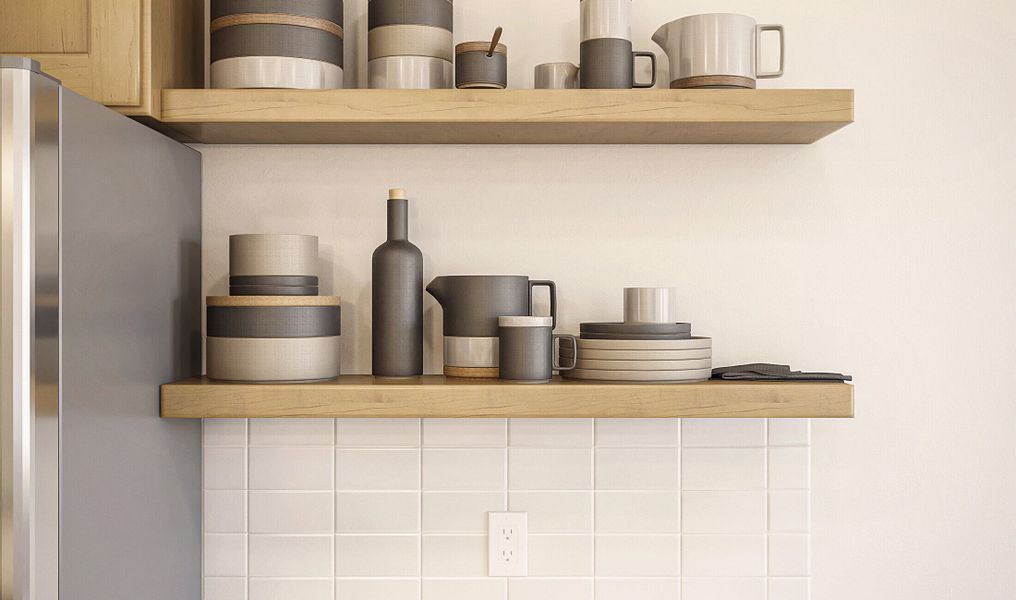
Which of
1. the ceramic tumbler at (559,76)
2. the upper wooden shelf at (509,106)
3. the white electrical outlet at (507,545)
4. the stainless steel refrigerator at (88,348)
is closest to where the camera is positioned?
the stainless steel refrigerator at (88,348)

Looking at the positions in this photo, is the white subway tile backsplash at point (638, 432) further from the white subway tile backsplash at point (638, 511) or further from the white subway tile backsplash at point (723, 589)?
the white subway tile backsplash at point (723, 589)

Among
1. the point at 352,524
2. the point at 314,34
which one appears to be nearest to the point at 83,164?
the point at 314,34

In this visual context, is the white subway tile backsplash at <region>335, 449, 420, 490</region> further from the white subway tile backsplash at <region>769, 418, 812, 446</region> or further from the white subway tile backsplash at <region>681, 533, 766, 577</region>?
the white subway tile backsplash at <region>769, 418, 812, 446</region>

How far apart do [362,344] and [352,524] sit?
0.31 metres

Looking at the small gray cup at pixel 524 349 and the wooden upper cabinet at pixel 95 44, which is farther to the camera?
the small gray cup at pixel 524 349

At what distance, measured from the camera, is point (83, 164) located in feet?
3.29

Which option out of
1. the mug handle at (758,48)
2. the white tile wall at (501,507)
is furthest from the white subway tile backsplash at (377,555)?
the mug handle at (758,48)

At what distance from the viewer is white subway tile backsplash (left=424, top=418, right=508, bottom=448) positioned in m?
1.47

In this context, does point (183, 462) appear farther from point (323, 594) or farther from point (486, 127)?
point (486, 127)

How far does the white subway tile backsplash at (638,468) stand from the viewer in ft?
4.81

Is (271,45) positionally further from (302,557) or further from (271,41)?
(302,557)

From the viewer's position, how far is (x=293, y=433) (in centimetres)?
147

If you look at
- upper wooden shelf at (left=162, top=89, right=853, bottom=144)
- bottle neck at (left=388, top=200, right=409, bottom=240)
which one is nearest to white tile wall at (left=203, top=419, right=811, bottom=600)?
bottle neck at (left=388, top=200, right=409, bottom=240)

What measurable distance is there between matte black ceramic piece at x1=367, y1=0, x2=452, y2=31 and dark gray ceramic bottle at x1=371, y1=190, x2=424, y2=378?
0.88 feet
